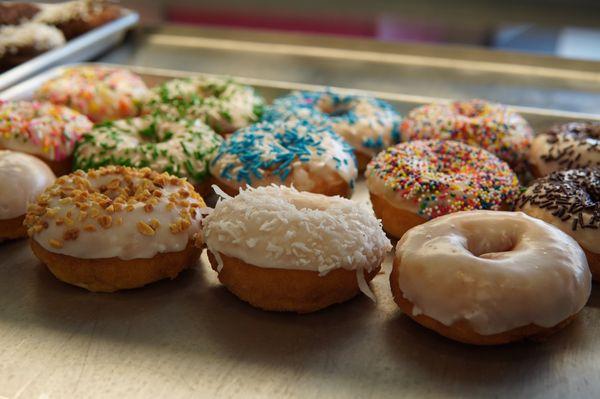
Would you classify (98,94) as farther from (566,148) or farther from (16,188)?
(566,148)

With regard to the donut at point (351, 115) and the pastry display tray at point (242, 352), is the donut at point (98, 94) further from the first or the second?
the pastry display tray at point (242, 352)

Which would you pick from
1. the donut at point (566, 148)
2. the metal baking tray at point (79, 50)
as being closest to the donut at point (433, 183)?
the donut at point (566, 148)

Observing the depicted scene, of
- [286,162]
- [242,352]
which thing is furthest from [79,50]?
[242,352]

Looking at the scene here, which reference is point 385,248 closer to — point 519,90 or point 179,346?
point 179,346

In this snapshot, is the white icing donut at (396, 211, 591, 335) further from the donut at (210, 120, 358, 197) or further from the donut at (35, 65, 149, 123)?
the donut at (35, 65, 149, 123)

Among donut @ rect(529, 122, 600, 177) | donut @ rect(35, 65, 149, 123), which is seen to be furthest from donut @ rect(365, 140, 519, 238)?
donut @ rect(35, 65, 149, 123)

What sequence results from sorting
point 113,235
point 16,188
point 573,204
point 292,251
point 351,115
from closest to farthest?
point 292,251, point 113,235, point 573,204, point 16,188, point 351,115

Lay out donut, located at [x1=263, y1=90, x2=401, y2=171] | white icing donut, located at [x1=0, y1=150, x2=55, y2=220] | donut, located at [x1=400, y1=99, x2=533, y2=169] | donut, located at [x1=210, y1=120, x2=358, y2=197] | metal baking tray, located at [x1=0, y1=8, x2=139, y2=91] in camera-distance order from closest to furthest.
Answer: white icing donut, located at [x1=0, y1=150, x2=55, y2=220], donut, located at [x1=210, y1=120, x2=358, y2=197], donut, located at [x1=400, y1=99, x2=533, y2=169], donut, located at [x1=263, y1=90, x2=401, y2=171], metal baking tray, located at [x1=0, y1=8, x2=139, y2=91]
